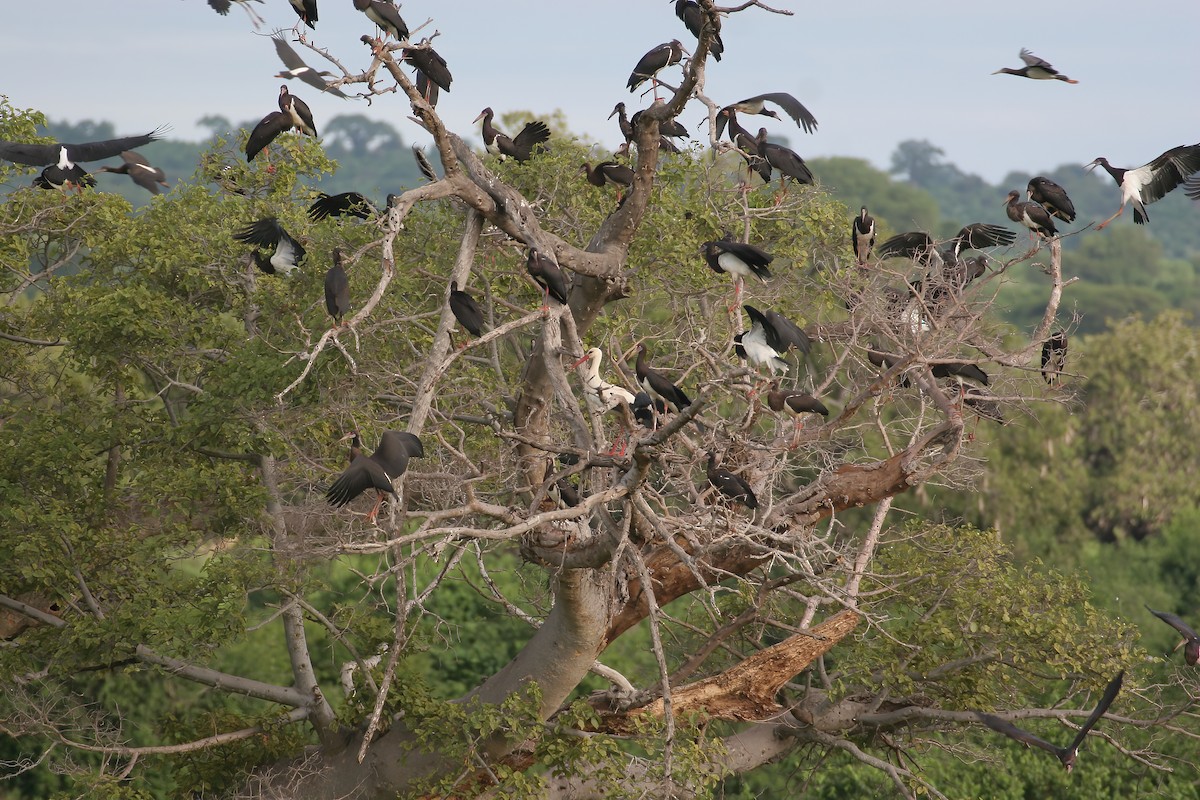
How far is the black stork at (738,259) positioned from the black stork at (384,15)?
252cm

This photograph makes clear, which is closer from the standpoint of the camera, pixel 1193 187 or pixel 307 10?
pixel 307 10

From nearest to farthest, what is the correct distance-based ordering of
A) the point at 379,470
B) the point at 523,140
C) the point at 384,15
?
1. the point at 379,470
2. the point at 384,15
3. the point at 523,140

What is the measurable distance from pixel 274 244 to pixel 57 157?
8.97ft

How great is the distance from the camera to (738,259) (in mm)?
9320

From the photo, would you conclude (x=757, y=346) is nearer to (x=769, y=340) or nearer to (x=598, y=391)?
(x=769, y=340)

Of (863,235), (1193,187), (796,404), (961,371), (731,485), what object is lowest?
(731,485)

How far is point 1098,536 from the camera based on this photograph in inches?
1102

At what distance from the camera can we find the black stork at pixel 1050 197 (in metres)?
9.75

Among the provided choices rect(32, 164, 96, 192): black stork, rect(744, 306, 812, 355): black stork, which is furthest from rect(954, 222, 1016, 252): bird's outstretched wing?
rect(32, 164, 96, 192): black stork

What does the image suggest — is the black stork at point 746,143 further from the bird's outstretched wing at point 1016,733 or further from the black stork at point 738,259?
the bird's outstretched wing at point 1016,733

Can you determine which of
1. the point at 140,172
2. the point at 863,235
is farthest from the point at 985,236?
the point at 140,172

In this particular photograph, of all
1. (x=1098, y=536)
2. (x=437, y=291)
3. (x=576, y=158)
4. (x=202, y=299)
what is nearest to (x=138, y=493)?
(x=202, y=299)

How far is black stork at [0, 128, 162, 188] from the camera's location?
38.3ft

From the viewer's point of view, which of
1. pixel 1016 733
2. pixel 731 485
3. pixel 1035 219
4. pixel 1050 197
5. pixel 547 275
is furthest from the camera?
pixel 1050 197
